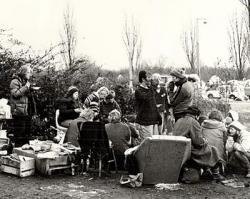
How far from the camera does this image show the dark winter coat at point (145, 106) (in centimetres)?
977

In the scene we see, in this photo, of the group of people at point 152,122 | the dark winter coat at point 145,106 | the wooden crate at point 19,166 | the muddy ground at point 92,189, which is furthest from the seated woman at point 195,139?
the wooden crate at point 19,166

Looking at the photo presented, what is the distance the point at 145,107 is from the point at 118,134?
4.43 feet

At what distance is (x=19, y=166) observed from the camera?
27.4 feet

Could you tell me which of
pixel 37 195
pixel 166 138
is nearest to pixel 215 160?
pixel 166 138

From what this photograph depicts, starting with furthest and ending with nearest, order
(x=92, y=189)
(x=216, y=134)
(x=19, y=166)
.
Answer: (x=216, y=134)
(x=19, y=166)
(x=92, y=189)

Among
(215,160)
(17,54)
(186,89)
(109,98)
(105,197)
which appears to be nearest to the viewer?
(105,197)

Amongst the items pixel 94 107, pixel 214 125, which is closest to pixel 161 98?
pixel 94 107

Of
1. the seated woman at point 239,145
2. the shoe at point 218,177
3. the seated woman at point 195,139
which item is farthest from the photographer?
the seated woman at point 239,145

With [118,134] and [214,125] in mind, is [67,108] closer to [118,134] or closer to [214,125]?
[118,134]

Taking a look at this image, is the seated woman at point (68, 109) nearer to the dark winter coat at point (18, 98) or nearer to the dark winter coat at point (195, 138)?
the dark winter coat at point (18, 98)

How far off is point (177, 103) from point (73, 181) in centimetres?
251

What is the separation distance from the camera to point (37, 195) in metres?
7.29

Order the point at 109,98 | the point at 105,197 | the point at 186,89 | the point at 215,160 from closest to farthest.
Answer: the point at 105,197 < the point at 215,160 < the point at 186,89 < the point at 109,98

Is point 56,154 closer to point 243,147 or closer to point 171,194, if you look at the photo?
point 171,194
